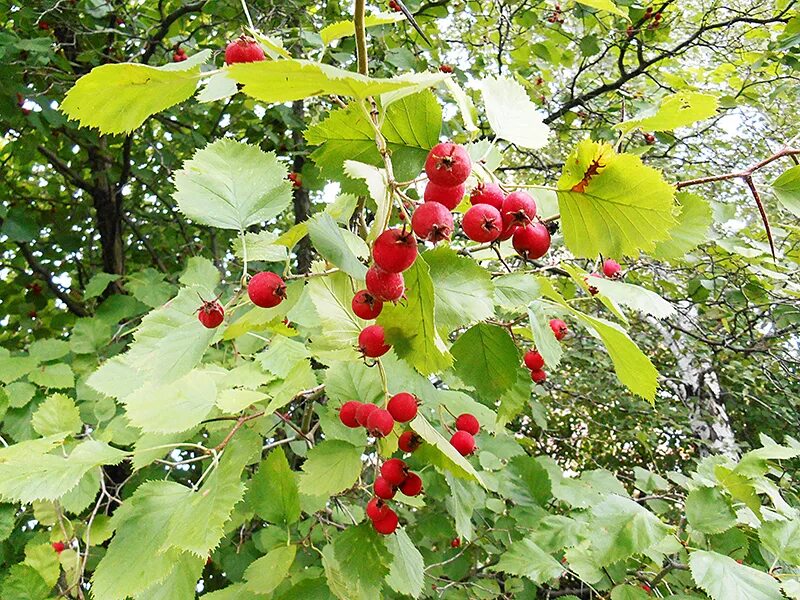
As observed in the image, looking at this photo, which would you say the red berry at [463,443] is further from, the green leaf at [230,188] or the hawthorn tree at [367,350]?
the green leaf at [230,188]

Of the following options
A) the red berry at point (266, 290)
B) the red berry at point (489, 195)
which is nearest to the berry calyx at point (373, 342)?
the red berry at point (266, 290)

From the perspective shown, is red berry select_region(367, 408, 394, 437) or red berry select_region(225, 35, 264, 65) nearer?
red berry select_region(225, 35, 264, 65)

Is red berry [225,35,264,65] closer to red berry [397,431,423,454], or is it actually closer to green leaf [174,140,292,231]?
green leaf [174,140,292,231]

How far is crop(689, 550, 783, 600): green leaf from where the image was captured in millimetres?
1338

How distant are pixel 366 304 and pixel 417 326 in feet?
0.34

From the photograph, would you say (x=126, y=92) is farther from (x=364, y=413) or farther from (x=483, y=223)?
(x=364, y=413)

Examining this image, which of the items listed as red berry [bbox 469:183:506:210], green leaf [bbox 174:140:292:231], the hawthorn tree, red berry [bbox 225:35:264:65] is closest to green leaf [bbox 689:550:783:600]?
the hawthorn tree

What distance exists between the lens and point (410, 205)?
82 cm

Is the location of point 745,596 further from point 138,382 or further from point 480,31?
point 480,31

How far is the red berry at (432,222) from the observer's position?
72cm

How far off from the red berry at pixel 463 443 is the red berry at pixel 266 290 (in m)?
0.69

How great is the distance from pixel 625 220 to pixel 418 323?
1.18ft

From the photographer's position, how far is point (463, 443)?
1368 millimetres

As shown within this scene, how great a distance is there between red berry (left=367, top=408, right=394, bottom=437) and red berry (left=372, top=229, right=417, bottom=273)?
1.45 feet
